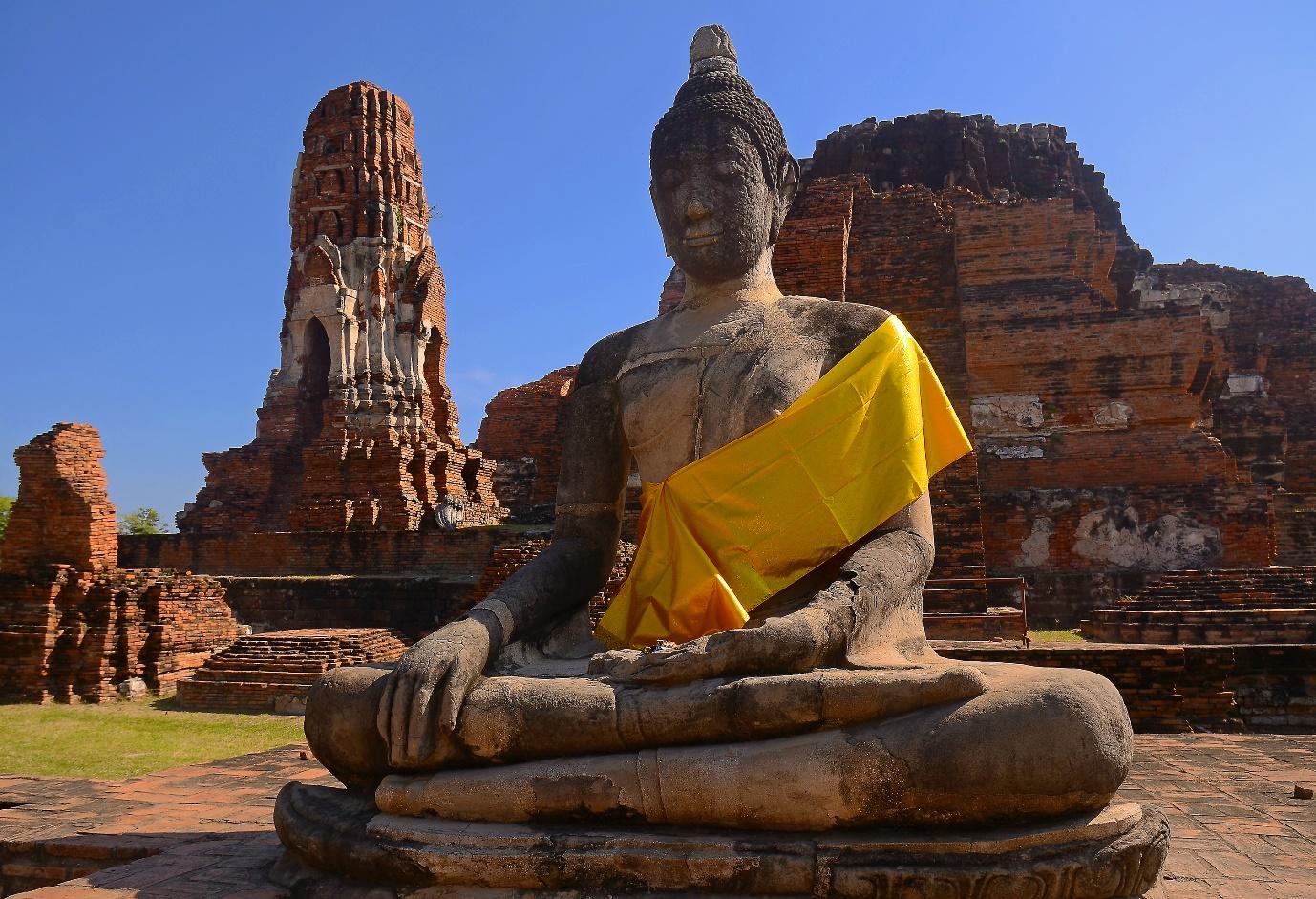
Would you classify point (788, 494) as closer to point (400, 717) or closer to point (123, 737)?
point (400, 717)

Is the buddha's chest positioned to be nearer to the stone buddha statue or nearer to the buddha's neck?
the stone buddha statue

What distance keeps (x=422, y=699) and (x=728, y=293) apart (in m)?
1.97

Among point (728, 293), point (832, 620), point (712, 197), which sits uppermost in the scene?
point (712, 197)

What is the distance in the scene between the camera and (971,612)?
9266 mm

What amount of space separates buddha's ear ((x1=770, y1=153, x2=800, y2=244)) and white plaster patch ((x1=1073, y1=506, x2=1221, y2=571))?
11.0 meters

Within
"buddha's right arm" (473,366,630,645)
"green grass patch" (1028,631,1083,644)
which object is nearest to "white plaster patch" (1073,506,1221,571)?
"green grass patch" (1028,631,1083,644)

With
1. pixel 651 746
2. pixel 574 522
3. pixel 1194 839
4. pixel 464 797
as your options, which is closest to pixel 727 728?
pixel 651 746

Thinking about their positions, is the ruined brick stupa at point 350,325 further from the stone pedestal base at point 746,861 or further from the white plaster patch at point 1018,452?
the stone pedestal base at point 746,861

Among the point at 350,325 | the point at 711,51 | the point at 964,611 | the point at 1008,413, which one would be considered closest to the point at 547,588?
the point at 711,51

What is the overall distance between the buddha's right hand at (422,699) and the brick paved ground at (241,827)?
1.86ft

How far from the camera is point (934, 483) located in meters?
9.84

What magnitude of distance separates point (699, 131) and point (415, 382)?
22.2m

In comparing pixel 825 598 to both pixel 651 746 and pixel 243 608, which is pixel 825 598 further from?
pixel 243 608

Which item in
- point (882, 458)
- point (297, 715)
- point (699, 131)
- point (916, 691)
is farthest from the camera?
point (297, 715)
